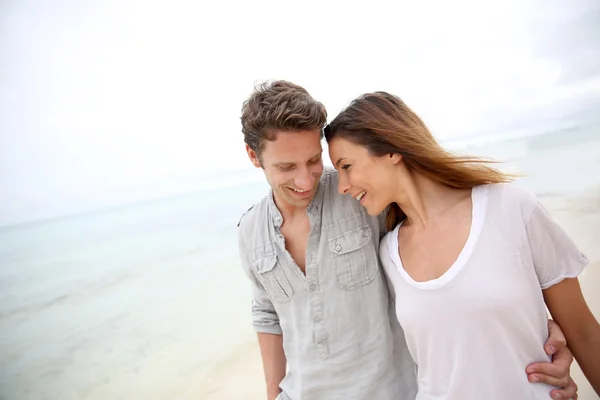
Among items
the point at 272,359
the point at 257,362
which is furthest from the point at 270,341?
the point at 257,362

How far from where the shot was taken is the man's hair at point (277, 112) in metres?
1.49

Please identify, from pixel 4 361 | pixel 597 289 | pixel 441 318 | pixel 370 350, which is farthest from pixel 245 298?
pixel 441 318

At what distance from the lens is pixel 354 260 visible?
4.93ft

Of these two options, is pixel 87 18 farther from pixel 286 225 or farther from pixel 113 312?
pixel 286 225

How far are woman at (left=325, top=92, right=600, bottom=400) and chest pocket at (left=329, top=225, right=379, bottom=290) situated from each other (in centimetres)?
9

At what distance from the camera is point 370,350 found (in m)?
1.51

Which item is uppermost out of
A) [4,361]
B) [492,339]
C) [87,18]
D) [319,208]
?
[87,18]

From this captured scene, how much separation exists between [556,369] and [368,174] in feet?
2.78

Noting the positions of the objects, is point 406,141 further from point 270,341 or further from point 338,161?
point 270,341

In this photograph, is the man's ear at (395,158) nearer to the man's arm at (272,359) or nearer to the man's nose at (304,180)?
the man's nose at (304,180)

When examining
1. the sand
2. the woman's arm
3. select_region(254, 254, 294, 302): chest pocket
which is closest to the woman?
the woman's arm

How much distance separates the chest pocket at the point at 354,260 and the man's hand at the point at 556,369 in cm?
60

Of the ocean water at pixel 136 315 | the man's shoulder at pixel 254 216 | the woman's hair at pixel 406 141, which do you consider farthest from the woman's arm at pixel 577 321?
the man's shoulder at pixel 254 216

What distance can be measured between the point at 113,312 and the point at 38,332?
54.6 inches
